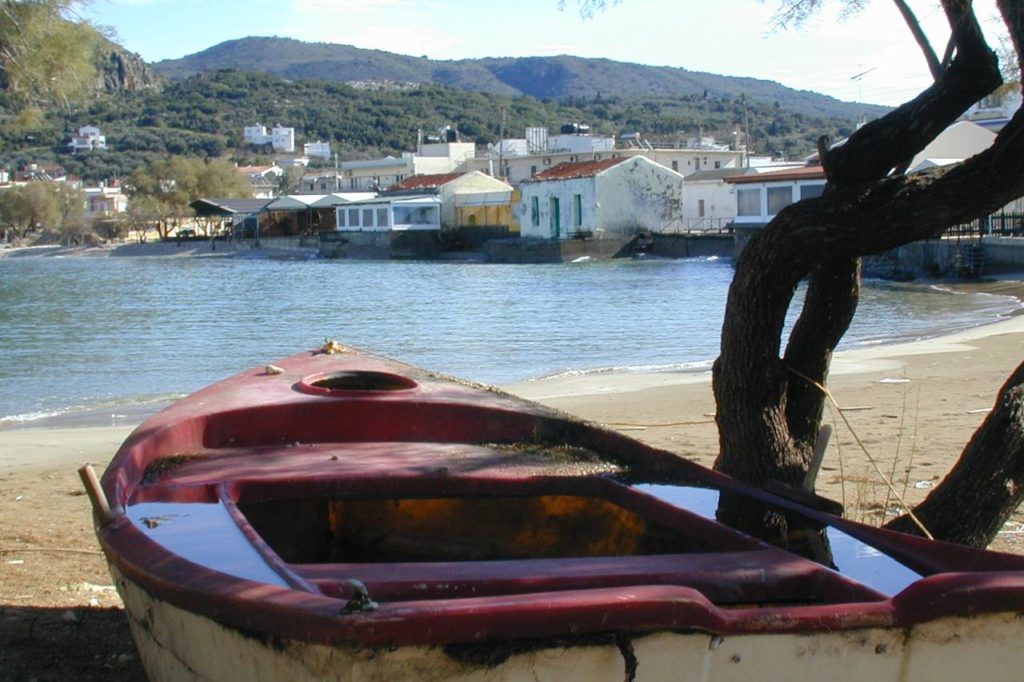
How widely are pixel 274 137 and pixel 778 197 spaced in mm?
139455

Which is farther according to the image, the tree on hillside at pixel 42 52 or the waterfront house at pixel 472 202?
the waterfront house at pixel 472 202

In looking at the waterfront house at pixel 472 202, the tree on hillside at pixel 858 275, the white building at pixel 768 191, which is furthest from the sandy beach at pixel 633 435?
the waterfront house at pixel 472 202

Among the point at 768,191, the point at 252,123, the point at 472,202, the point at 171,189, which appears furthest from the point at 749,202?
the point at 252,123

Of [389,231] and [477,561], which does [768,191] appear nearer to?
[389,231]

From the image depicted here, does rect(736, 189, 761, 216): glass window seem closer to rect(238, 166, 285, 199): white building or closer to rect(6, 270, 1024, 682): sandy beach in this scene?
rect(6, 270, 1024, 682): sandy beach

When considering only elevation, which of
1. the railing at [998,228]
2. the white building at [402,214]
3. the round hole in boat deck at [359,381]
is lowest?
the round hole in boat deck at [359,381]

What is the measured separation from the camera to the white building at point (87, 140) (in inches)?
6392

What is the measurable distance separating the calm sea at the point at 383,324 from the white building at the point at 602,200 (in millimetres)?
9094

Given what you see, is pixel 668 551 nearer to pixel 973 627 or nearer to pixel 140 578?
pixel 973 627

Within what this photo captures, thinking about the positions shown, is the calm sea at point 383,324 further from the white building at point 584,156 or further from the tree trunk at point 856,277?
the white building at point 584,156

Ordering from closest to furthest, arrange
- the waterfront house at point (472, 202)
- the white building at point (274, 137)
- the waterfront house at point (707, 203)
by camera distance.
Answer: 1. the waterfront house at point (707, 203)
2. the waterfront house at point (472, 202)
3. the white building at point (274, 137)

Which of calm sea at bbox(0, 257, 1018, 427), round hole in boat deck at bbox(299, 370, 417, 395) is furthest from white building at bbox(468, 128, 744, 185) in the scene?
round hole in boat deck at bbox(299, 370, 417, 395)

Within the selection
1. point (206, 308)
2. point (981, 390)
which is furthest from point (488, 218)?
point (981, 390)

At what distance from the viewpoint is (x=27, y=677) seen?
4.79 meters
